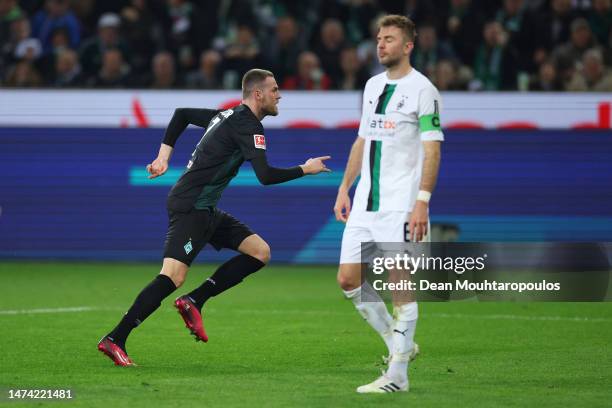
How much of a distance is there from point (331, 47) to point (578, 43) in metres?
3.59

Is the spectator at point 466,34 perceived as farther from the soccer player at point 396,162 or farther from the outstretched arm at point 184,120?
the soccer player at point 396,162

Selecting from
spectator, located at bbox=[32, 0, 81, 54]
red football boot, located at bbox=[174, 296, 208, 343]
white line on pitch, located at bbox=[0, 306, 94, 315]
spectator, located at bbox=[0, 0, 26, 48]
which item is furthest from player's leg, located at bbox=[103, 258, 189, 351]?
spectator, located at bbox=[0, 0, 26, 48]

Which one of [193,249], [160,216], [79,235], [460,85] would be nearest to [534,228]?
[460,85]

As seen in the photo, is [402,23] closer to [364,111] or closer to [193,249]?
[364,111]

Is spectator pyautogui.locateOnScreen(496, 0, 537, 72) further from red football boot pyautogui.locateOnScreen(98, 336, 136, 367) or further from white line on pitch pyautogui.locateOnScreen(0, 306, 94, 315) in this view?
red football boot pyautogui.locateOnScreen(98, 336, 136, 367)

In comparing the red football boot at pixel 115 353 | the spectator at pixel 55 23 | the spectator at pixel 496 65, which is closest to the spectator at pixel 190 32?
the spectator at pixel 55 23

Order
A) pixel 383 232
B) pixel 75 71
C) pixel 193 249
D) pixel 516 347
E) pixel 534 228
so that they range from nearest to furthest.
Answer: pixel 383 232, pixel 193 249, pixel 516 347, pixel 534 228, pixel 75 71

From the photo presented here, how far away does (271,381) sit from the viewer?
26.4 feet

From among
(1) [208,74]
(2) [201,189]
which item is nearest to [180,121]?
(2) [201,189]

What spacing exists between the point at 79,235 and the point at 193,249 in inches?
328

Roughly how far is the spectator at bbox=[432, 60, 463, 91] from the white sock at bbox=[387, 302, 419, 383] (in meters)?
10.3

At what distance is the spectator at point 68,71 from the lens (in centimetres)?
1845

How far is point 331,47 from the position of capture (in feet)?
61.1

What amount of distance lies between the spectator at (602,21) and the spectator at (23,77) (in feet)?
27.1
